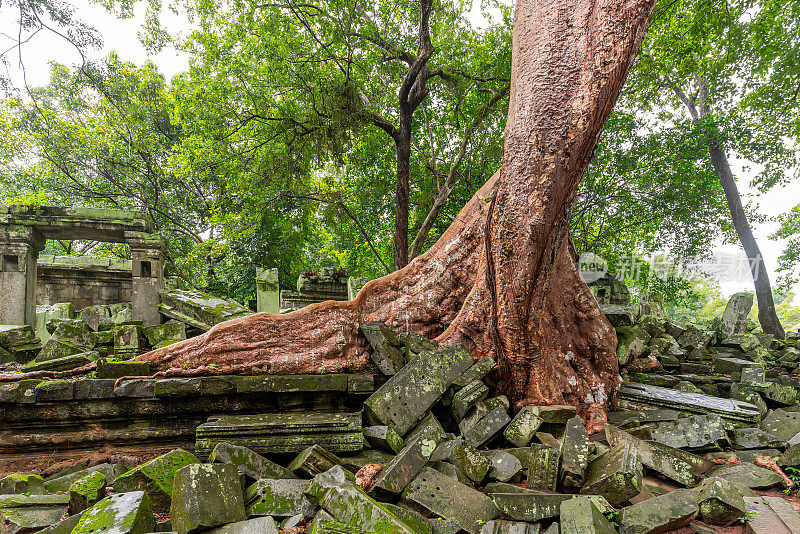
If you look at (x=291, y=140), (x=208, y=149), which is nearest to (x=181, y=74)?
(x=208, y=149)

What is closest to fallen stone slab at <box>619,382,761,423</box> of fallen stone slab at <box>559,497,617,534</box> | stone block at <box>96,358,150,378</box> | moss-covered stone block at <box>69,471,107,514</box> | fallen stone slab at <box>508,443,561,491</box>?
fallen stone slab at <box>508,443,561,491</box>

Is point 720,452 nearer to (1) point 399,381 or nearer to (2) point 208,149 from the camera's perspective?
(1) point 399,381

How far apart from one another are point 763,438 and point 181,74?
14719 millimetres

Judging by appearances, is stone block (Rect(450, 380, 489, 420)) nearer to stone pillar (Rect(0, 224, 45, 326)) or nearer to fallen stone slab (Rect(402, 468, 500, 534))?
fallen stone slab (Rect(402, 468, 500, 534))

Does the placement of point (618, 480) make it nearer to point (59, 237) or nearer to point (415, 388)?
point (415, 388)

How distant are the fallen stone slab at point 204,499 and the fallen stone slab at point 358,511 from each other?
44 centimetres

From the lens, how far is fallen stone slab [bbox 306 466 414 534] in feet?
5.38

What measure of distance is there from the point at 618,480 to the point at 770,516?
2.36 ft

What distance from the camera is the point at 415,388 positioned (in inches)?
117

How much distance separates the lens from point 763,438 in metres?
2.79

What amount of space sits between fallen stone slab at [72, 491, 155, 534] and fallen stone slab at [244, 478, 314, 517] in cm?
45

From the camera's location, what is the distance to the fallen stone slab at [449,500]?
6.35 ft

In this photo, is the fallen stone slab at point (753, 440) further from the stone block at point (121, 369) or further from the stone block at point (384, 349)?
the stone block at point (121, 369)

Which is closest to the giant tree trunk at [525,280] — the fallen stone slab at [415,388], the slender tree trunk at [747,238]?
the fallen stone slab at [415,388]
